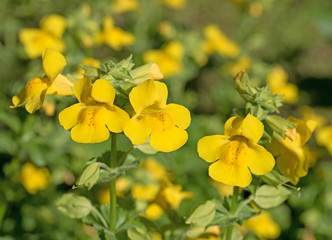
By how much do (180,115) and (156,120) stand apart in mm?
81

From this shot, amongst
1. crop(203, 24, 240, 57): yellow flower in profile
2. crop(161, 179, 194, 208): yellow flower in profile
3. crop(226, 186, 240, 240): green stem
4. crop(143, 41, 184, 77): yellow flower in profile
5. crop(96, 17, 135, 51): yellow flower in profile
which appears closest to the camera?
crop(226, 186, 240, 240): green stem

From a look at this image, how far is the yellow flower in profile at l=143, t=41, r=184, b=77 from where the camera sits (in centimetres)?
385

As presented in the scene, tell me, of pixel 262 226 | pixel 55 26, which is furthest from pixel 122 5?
pixel 262 226

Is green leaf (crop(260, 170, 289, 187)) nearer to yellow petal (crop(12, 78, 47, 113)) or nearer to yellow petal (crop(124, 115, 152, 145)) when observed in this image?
yellow petal (crop(124, 115, 152, 145))

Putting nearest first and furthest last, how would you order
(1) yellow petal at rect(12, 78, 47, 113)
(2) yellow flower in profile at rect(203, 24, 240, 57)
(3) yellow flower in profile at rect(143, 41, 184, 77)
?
(1) yellow petal at rect(12, 78, 47, 113), (3) yellow flower in profile at rect(143, 41, 184, 77), (2) yellow flower in profile at rect(203, 24, 240, 57)

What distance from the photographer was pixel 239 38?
448cm

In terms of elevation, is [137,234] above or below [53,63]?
below

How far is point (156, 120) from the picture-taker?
1.57 m

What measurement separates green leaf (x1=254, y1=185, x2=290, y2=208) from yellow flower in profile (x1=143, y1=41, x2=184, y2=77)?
213 centimetres

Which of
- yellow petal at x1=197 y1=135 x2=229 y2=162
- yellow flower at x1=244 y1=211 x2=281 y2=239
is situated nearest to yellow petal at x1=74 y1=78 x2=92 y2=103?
yellow petal at x1=197 y1=135 x2=229 y2=162

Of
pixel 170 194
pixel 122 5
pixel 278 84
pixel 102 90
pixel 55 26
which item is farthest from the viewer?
pixel 278 84

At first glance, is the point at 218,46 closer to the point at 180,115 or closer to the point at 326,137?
the point at 326,137

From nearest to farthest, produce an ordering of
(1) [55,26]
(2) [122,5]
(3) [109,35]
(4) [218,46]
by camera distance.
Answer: (1) [55,26]
(3) [109,35]
(2) [122,5]
(4) [218,46]

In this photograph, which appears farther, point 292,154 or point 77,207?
point 77,207
